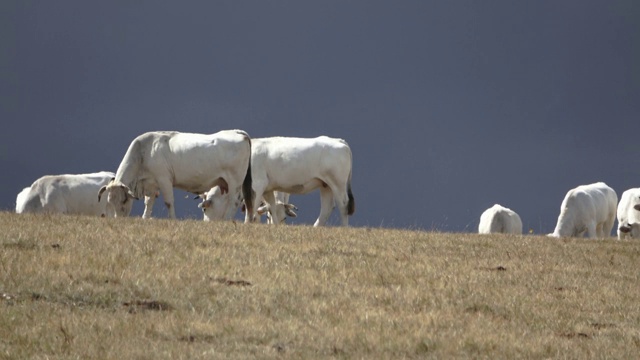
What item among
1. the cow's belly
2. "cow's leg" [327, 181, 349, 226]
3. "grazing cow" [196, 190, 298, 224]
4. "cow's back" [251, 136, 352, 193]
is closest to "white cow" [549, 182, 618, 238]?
"cow's leg" [327, 181, 349, 226]

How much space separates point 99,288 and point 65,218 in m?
6.93

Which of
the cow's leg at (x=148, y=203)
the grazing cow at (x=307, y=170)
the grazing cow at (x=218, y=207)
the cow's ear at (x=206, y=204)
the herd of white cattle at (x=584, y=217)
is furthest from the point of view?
the cow's ear at (x=206, y=204)

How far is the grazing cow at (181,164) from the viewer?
92.7 feet

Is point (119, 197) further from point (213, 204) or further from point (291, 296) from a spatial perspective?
point (291, 296)

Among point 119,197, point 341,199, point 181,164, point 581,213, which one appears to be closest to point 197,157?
point 181,164

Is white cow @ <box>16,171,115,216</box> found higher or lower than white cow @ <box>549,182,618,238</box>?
lower

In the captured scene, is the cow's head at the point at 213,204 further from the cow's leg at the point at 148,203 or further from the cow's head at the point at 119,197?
the cow's head at the point at 119,197

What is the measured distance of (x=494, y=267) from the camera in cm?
1736

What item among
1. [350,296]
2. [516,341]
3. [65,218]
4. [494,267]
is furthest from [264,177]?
[516,341]

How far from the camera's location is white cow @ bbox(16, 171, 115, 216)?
31.9 meters

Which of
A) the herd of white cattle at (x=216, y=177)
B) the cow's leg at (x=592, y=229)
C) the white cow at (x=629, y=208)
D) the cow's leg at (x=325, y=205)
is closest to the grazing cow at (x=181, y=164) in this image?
the herd of white cattle at (x=216, y=177)

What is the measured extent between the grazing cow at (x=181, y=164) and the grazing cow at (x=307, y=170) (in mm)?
1544

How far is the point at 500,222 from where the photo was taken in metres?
36.8

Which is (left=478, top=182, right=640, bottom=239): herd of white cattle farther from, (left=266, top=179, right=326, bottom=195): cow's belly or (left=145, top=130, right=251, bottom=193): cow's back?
(left=145, top=130, right=251, bottom=193): cow's back
